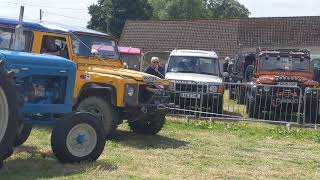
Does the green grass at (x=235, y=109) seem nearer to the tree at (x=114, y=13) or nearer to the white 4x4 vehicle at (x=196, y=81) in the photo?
the white 4x4 vehicle at (x=196, y=81)

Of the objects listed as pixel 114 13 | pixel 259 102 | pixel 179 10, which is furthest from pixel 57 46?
pixel 179 10

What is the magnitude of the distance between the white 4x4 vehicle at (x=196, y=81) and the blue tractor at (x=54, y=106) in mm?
6988

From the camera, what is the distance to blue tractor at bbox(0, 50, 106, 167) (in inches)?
286

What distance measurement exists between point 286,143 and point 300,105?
3.05 m

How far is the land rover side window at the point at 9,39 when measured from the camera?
375 inches

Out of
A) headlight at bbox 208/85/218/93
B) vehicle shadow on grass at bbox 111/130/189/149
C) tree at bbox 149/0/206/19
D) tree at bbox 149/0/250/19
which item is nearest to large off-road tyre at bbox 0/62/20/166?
vehicle shadow on grass at bbox 111/130/189/149

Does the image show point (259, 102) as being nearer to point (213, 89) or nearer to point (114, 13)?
point (213, 89)

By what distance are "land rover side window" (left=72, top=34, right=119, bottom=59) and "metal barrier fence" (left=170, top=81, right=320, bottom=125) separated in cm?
304

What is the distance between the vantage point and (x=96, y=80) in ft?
33.7

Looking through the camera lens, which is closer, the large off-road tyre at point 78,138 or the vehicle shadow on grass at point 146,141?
the large off-road tyre at point 78,138

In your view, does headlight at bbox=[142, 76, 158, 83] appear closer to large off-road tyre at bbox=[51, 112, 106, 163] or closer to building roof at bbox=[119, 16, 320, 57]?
large off-road tyre at bbox=[51, 112, 106, 163]

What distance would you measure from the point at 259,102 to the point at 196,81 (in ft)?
5.71

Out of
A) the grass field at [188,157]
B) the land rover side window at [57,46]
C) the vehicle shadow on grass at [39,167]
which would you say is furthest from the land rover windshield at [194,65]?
the vehicle shadow on grass at [39,167]

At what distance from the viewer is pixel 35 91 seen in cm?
766
